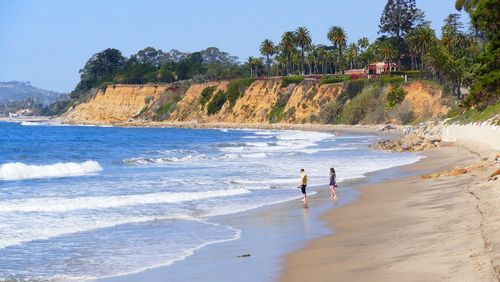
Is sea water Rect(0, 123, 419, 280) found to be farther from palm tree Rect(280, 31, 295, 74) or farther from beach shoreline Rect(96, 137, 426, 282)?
palm tree Rect(280, 31, 295, 74)

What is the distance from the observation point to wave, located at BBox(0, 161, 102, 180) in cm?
3433

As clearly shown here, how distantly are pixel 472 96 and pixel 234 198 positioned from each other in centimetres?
2689

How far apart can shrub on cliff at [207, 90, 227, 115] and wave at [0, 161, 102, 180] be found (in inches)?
3802

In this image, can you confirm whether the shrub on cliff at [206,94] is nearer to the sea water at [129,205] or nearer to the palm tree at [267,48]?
the palm tree at [267,48]

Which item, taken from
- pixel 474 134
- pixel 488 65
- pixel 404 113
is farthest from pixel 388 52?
pixel 474 134

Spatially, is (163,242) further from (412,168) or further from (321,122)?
(321,122)

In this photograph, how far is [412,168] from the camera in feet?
107

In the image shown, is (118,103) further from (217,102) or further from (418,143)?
(418,143)

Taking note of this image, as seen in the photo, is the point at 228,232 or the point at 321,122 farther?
the point at 321,122

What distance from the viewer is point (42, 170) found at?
36562mm

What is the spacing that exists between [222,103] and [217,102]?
0.88m

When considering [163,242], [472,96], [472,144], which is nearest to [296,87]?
[472,96]

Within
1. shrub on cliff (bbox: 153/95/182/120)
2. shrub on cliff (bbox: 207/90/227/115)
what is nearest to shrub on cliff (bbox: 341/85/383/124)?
shrub on cliff (bbox: 207/90/227/115)

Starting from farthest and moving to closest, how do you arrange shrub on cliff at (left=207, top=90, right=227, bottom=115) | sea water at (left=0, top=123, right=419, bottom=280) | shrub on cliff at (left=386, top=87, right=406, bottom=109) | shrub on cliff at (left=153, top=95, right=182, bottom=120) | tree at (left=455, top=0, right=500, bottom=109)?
1. shrub on cliff at (left=153, top=95, right=182, bottom=120)
2. shrub on cliff at (left=207, top=90, right=227, bottom=115)
3. shrub on cliff at (left=386, top=87, right=406, bottom=109)
4. tree at (left=455, top=0, right=500, bottom=109)
5. sea water at (left=0, top=123, right=419, bottom=280)
